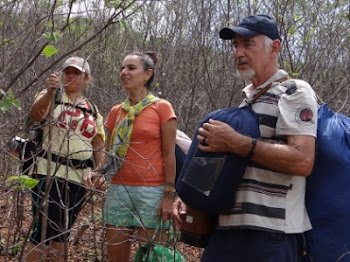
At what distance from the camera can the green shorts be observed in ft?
12.2

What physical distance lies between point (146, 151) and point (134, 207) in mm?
390

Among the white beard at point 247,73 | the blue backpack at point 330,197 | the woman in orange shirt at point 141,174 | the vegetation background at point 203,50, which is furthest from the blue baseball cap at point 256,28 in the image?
the vegetation background at point 203,50

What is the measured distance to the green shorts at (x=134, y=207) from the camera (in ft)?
12.2

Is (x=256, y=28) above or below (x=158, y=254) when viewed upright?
above

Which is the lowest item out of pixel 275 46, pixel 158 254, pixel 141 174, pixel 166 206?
pixel 158 254

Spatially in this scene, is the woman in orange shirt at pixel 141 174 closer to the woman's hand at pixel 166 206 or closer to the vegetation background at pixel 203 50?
the woman's hand at pixel 166 206

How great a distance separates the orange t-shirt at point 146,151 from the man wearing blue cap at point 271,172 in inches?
51.2

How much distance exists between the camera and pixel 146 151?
150 inches

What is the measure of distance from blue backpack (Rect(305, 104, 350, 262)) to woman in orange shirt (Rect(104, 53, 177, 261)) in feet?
4.72

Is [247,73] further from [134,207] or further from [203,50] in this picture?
[203,50]

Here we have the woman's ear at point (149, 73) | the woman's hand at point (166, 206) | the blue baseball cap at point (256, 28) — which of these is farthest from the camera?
the woman's ear at point (149, 73)

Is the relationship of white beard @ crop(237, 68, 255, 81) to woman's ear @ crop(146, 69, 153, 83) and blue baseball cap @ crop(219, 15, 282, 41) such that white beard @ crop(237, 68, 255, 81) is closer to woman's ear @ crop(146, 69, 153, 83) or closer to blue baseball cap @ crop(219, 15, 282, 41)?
blue baseball cap @ crop(219, 15, 282, 41)

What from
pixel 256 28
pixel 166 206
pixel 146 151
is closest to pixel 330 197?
pixel 256 28

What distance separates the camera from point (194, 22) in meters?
7.77
